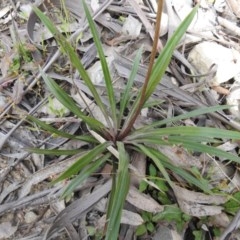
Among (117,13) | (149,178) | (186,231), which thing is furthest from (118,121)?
(117,13)

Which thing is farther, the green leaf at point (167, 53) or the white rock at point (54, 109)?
the white rock at point (54, 109)

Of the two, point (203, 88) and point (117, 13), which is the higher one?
point (117, 13)

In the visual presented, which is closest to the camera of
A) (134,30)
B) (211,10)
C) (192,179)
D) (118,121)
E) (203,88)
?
(192,179)

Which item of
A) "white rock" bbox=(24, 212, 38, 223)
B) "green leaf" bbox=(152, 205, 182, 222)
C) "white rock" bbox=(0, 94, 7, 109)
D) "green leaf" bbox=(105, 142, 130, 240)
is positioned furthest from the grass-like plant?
"white rock" bbox=(0, 94, 7, 109)

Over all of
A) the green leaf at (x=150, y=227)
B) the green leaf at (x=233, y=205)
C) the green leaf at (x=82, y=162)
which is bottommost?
the green leaf at (x=233, y=205)

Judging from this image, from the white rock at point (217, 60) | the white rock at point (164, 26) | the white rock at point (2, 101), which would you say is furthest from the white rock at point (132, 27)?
the white rock at point (2, 101)

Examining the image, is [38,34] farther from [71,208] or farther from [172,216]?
[172,216]

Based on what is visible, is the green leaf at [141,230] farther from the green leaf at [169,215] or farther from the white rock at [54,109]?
the white rock at [54,109]
